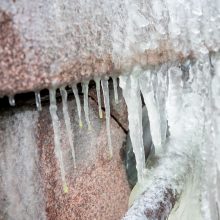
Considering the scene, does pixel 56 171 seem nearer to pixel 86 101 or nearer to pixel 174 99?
pixel 86 101

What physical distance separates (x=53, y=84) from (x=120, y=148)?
0.81 m

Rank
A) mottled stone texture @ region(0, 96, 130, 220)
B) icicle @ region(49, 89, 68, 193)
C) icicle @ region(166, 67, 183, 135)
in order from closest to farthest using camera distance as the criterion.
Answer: icicle @ region(49, 89, 68, 193) < mottled stone texture @ region(0, 96, 130, 220) < icicle @ region(166, 67, 183, 135)

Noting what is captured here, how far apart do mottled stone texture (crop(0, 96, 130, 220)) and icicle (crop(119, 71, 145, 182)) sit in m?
0.20

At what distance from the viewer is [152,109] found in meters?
2.08

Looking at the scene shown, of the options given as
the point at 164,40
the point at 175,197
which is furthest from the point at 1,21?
the point at 175,197

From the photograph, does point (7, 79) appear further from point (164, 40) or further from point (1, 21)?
point (164, 40)

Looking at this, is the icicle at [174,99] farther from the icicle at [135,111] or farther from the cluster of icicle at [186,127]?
the icicle at [135,111]

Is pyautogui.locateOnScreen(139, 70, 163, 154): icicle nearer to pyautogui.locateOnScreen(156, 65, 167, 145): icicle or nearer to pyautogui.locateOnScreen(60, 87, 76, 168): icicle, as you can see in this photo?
pyautogui.locateOnScreen(156, 65, 167, 145): icicle

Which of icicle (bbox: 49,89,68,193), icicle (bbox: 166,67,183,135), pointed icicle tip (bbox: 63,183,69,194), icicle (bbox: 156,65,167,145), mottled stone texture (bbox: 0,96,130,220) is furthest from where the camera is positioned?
icicle (bbox: 166,67,183,135)

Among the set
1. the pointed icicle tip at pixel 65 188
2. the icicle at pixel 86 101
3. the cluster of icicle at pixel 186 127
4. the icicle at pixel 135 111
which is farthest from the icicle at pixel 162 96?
the pointed icicle tip at pixel 65 188

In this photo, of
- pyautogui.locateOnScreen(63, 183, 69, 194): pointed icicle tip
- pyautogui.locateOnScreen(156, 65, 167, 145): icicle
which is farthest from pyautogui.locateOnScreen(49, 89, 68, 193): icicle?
pyautogui.locateOnScreen(156, 65, 167, 145): icicle

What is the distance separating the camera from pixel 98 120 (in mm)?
2154

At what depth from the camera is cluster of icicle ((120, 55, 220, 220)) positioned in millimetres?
1996

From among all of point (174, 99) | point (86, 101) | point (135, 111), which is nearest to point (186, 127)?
point (174, 99)
